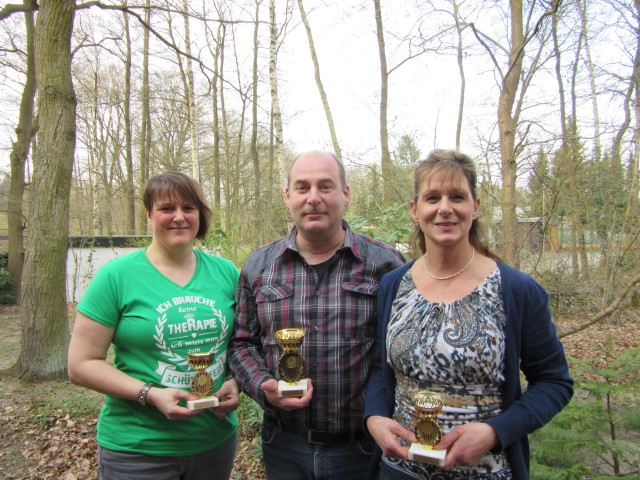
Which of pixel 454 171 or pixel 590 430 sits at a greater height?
pixel 454 171

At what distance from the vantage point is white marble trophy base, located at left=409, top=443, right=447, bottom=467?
1563mm

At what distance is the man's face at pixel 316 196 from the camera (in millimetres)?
2141

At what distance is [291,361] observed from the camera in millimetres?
2008

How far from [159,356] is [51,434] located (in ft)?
13.4

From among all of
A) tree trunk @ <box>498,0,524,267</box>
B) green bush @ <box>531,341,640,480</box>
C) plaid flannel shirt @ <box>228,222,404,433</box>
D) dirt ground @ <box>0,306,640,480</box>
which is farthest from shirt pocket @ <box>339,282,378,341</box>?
tree trunk @ <box>498,0,524,267</box>

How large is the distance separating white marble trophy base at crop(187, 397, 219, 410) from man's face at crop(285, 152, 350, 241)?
0.85m

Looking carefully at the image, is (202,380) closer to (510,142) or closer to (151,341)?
(151,341)

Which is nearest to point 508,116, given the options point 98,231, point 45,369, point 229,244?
point 229,244

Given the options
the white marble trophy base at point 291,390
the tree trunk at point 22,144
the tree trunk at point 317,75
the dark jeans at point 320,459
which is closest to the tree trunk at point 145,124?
the tree trunk at point 22,144

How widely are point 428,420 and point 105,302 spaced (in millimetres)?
1452

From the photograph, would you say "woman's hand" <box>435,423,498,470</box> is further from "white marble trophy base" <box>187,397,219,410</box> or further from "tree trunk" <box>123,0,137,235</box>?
"tree trunk" <box>123,0,137,235</box>

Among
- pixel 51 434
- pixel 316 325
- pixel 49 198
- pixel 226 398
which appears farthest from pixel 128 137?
pixel 316 325

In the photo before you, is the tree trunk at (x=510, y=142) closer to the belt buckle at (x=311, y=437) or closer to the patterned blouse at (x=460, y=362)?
the patterned blouse at (x=460, y=362)

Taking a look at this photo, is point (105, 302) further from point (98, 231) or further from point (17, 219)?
point (98, 231)
